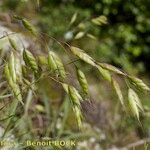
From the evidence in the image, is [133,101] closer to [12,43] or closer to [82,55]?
[82,55]

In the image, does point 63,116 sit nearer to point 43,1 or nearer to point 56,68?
point 56,68

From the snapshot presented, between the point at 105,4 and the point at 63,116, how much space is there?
290 cm

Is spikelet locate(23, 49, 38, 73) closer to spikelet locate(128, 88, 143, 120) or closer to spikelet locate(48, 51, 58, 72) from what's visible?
spikelet locate(48, 51, 58, 72)

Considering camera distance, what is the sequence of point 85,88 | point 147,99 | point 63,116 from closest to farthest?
point 85,88 → point 63,116 → point 147,99

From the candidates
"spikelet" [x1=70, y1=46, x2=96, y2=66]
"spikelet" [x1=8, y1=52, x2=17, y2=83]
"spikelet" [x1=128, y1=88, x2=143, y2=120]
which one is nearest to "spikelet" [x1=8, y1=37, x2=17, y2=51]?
"spikelet" [x1=8, y1=52, x2=17, y2=83]

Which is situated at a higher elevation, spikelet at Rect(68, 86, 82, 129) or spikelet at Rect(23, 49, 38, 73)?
spikelet at Rect(23, 49, 38, 73)

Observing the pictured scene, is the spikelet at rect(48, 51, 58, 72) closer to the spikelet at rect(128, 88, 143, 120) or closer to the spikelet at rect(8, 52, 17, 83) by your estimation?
the spikelet at rect(8, 52, 17, 83)

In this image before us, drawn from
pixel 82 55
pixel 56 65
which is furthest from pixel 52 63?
pixel 82 55

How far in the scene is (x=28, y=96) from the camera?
9.52 ft

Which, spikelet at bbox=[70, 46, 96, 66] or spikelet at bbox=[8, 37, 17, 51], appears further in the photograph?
spikelet at bbox=[8, 37, 17, 51]

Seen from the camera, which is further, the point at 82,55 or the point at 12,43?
the point at 12,43

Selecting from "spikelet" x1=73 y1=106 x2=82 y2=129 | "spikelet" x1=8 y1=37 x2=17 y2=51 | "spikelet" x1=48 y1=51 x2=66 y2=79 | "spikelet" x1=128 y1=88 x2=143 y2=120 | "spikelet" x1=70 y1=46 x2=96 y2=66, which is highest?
"spikelet" x1=70 y1=46 x2=96 y2=66

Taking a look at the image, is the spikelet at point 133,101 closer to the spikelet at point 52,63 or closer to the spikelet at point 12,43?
the spikelet at point 52,63

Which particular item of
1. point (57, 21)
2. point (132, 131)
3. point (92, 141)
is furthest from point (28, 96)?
point (57, 21)
